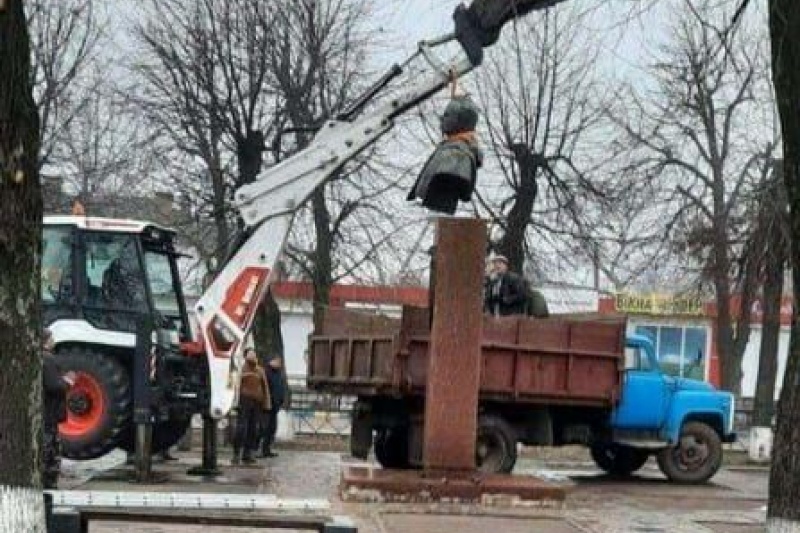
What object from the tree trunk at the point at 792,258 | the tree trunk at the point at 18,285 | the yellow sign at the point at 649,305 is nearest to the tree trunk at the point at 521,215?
the yellow sign at the point at 649,305

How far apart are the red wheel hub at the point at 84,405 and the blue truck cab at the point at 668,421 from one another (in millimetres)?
7039

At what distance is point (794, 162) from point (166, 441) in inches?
526

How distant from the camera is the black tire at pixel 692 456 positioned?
2011 cm

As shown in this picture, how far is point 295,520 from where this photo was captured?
919 cm

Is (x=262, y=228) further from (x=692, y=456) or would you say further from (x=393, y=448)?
(x=692, y=456)

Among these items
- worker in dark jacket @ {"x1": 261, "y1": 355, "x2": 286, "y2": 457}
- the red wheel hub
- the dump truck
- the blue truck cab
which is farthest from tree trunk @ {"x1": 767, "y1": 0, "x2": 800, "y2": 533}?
worker in dark jacket @ {"x1": 261, "y1": 355, "x2": 286, "y2": 457}

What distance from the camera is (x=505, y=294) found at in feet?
59.0

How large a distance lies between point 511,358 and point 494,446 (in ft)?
3.68

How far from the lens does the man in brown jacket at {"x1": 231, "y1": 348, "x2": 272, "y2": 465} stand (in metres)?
19.6

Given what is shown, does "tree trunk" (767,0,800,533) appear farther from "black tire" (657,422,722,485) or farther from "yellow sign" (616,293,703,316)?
"yellow sign" (616,293,703,316)

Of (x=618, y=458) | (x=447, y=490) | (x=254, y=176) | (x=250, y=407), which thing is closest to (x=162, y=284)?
(x=250, y=407)

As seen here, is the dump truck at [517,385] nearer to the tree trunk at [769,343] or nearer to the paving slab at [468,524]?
the paving slab at [468,524]

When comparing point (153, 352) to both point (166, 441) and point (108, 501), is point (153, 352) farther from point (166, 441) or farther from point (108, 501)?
point (108, 501)

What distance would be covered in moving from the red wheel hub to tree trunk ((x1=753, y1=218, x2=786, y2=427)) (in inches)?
447
